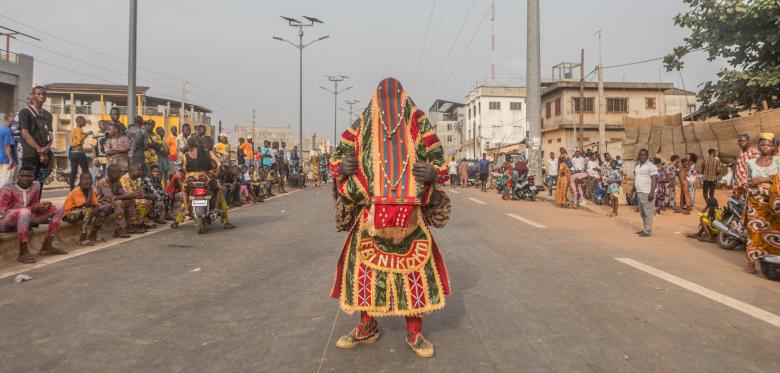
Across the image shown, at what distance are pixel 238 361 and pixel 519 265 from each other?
4.28m

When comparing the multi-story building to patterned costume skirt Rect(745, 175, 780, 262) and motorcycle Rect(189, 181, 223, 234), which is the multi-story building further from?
patterned costume skirt Rect(745, 175, 780, 262)

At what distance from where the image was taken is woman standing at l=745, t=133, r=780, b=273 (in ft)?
21.4

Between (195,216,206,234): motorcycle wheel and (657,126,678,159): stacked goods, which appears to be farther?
(657,126,678,159): stacked goods

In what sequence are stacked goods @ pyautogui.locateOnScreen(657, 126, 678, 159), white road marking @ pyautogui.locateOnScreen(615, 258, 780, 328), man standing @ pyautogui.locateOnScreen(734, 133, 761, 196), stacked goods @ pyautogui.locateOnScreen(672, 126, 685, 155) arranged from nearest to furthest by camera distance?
white road marking @ pyautogui.locateOnScreen(615, 258, 780, 328) < man standing @ pyautogui.locateOnScreen(734, 133, 761, 196) < stacked goods @ pyautogui.locateOnScreen(672, 126, 685, 155) < stacked goods @ pyautogui.locateOnScreen(657, 126, 678, 159)

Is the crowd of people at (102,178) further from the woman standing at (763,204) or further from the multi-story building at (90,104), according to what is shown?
the multi-story building at (90,104)

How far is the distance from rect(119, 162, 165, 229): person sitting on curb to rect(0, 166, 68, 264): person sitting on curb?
189 centimetres

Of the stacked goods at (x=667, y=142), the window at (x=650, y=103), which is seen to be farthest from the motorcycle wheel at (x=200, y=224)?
the window at (x=650, y=103)

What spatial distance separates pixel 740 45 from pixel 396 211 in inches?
537

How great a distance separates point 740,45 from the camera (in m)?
13.3

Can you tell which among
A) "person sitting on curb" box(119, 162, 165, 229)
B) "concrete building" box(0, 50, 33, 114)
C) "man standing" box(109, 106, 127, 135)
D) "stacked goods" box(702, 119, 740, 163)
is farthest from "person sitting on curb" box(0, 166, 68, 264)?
"concrete building" box(0, 50, 33, 114)

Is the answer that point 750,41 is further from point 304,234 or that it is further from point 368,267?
point 368,267

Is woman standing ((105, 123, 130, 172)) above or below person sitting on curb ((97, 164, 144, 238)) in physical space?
above

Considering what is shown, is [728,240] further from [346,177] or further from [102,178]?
[102,178]

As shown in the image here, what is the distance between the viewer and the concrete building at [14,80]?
29.7 meters
